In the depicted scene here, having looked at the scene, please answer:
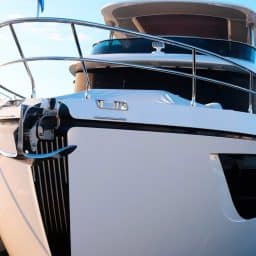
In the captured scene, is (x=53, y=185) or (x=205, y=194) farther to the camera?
(x=205, y=194)

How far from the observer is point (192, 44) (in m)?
5.13

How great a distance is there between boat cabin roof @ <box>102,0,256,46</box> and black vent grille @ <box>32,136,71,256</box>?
3.41 metres

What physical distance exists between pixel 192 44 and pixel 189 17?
2.72 ft

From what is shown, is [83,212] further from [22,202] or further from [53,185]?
[22,202]

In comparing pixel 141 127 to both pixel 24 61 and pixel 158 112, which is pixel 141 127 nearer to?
pixel 158 112

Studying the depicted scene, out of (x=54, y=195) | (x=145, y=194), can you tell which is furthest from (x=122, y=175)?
(x=54, y=195)

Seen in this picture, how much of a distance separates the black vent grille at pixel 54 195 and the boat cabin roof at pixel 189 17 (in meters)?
3.41

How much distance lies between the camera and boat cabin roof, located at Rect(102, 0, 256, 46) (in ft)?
18.4

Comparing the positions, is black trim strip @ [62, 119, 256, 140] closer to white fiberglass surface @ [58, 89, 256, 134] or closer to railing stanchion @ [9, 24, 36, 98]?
white fiberglass surface @ [58, 89, 256, 134]

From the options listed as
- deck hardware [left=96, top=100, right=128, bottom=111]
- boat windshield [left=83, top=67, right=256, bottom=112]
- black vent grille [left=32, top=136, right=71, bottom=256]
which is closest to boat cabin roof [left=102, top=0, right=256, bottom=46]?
boat windshield [left=83, top=67, right=256, bottom=112]

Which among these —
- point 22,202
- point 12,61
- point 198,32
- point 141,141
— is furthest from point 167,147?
point 198,32

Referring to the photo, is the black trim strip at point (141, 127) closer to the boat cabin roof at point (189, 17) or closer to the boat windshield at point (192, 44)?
the boat windshield at point (192, 44)

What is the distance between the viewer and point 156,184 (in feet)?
9.95

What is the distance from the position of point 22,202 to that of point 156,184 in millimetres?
956
